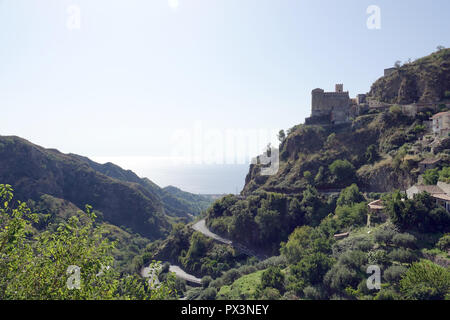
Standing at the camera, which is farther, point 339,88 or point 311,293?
point 339,88

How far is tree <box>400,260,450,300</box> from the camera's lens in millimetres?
14320

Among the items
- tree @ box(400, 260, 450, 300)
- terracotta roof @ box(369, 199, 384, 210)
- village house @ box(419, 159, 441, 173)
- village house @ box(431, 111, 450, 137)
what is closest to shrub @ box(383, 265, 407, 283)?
tree @ box(400, 260, 450, 300)

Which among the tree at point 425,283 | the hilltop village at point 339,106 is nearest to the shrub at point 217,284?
the tree at point 425,283

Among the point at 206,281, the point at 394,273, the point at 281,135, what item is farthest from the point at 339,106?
the point at 394,273

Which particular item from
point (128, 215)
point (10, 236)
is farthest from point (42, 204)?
point (10, 236)

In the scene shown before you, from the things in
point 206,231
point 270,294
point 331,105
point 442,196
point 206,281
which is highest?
point 331,105

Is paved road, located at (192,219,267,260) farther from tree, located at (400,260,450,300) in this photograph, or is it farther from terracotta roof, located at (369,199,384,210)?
tree, located at (400,260,450,300)

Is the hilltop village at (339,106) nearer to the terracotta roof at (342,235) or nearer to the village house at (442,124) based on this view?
the village house at (442,124)

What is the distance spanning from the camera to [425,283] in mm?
14773

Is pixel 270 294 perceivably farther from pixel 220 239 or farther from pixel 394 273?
pixel 220 239

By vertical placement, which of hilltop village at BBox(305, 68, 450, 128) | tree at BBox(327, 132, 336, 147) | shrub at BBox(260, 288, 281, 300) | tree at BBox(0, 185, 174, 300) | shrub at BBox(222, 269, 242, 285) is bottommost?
shrub at BBox(222, 269, 242, 285)

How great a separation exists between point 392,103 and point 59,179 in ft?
264

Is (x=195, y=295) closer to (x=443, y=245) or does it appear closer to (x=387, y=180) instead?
(x=443, y=245)

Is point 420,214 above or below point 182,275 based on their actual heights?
above
